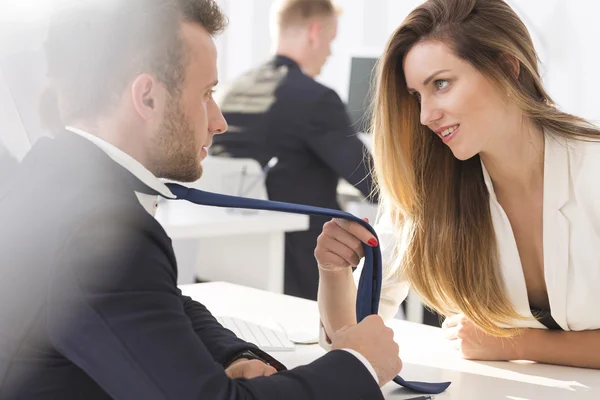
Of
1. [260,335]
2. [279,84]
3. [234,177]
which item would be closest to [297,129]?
[279,84]

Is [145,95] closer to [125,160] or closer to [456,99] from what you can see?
[125,160]

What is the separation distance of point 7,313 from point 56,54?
12.6 inches

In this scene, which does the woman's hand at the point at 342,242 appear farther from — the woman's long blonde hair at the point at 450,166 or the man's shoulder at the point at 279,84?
the man's shoulder at the point at 279,84

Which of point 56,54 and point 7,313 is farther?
point 56,54

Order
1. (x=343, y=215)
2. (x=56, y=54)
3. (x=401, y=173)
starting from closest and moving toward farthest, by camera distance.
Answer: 1. (x=56, y=54)
2. (x=343, y=215)
3. (x=401, y=173)

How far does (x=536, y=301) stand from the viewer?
1.59 m

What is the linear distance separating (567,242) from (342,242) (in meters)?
0.47

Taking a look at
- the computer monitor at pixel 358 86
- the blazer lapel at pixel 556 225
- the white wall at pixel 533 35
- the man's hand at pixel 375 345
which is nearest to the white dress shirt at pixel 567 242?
the blazer lapel at pixel 556 225

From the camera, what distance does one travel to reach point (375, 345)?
1.03m

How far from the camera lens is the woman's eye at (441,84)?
5.12ft

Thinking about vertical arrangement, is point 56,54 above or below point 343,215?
above

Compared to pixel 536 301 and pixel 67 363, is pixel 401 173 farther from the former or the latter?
pixel 67 363

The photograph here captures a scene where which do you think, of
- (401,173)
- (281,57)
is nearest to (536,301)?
(401,173)

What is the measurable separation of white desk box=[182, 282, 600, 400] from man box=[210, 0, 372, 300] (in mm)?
1491
